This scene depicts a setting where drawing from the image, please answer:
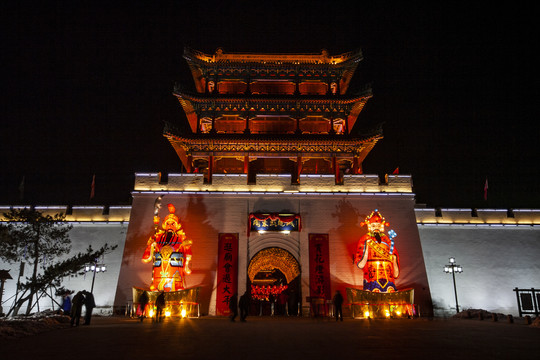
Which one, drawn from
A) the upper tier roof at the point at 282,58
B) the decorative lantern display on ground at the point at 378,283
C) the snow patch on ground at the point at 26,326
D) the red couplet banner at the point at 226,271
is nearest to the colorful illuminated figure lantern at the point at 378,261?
the decorative lantern display on ground at the point at 378,283

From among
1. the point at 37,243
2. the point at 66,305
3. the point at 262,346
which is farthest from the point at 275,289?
the point at 262,346

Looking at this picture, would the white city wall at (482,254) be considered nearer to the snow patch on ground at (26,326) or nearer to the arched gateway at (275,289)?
the arched gateway at (275,289)

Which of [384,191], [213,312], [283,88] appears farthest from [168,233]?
[283,88]

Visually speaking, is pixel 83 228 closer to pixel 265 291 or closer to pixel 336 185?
pixel 265 291

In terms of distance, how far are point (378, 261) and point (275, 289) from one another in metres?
6.48

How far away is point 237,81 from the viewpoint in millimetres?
20031

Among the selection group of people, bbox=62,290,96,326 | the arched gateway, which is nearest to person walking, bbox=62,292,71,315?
group of people, bbox=62,290,96,326

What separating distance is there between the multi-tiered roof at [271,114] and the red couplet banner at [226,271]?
368cm

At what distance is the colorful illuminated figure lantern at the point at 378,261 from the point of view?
42.7ft

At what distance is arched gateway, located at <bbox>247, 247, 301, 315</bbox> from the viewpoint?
49.2 ft

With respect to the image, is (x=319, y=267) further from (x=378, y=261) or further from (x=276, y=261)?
(x=276, y=261)

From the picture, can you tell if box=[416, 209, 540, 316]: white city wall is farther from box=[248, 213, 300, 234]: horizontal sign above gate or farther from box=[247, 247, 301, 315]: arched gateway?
box=[248, 213, 300, 234]: horizontal sign above gate

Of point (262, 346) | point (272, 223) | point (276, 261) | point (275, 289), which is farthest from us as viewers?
point (275, 289)

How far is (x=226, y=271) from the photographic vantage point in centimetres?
1492
